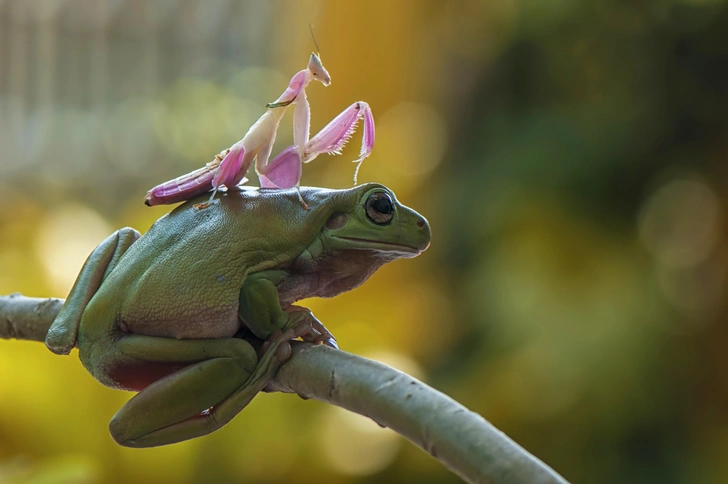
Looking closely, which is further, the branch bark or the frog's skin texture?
the frog's skin texture

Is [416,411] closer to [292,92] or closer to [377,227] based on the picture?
[377,227]

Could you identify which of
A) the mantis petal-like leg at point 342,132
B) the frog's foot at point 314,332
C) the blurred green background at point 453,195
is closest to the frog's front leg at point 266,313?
the frog's foot at point 314,332

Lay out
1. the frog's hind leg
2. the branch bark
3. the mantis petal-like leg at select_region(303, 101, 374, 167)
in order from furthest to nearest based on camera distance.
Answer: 1. the mantis petal-like leg at select_region(303, 101, 374, 167)
2. the frog's hind leg
3. the branch bark

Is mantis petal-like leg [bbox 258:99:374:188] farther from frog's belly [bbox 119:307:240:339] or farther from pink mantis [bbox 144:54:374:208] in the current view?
frog's belly [bbox 119:307:240:339]

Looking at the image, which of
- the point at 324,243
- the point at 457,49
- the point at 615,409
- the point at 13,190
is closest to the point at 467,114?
the point at 457,49

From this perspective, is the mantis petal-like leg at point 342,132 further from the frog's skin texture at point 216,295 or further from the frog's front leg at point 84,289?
the frog's front leg at point 84,289

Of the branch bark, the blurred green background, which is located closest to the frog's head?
the branch bark

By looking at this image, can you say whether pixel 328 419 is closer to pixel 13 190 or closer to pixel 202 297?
pixel 202 297
